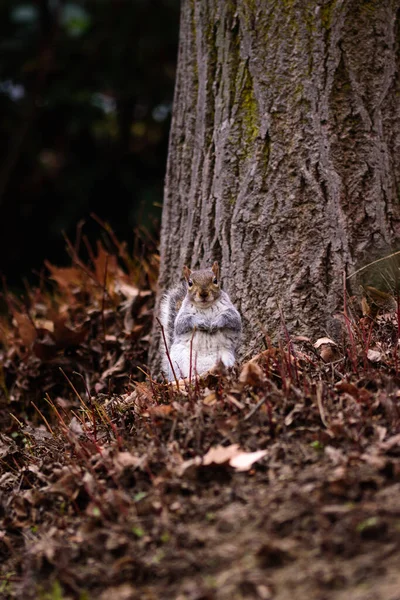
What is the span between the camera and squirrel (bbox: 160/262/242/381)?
11.1ft

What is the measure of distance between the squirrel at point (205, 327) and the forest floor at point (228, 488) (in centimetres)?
25

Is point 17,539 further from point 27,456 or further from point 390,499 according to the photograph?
point 390,499

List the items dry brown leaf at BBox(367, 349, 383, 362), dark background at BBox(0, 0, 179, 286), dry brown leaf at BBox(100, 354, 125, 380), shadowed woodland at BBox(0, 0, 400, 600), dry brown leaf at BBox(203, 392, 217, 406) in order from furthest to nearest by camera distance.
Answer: dark background at BBox(0, 0, 179, 286) → dry brown leaf at BBox(100, 354, 125, 380) → dry brown leaf at BBox(367, 349, 383, 362) → dry brown leaf at BBox(203, 392, 217, 406) → shadowed woodland at BBox(0, 0, 400, 600)

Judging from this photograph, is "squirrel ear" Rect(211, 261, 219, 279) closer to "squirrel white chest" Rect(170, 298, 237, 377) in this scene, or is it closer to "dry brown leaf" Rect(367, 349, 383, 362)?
"squirrel white chest" Rect(170, 298, 237, 377)

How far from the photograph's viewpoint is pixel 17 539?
271 centimetres

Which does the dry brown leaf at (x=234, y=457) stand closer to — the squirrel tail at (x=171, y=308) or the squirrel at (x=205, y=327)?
the squirrel at (x=205, y=327)

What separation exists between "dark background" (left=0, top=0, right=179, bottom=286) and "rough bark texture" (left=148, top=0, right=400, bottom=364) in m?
3.52

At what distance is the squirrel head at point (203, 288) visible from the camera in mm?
3402

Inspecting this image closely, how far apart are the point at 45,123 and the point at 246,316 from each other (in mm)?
5558

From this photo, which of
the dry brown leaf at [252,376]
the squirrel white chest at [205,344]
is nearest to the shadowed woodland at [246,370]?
the dry brown leaf at [252,376]

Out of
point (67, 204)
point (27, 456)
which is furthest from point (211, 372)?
point (67, 204)

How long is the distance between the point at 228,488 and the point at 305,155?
1.99 meters

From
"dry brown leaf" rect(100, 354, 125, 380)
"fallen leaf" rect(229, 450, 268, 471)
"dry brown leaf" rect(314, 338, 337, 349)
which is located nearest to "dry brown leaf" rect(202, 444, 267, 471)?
"fallen leaf" rect(229, 450, 268, 471)

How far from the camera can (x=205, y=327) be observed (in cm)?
342
